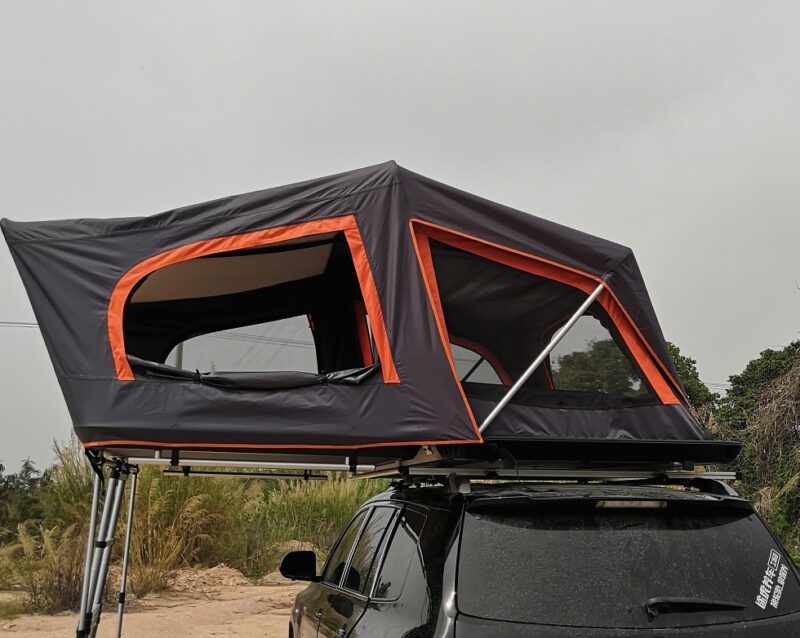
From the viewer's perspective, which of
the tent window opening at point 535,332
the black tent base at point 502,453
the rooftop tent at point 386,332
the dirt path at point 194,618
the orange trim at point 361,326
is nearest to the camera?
the black tent base at point 502,453

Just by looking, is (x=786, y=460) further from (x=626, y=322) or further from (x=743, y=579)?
(x=743, y=579)

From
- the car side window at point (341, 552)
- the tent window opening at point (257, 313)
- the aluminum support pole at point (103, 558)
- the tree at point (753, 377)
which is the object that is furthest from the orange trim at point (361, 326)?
the tree at point (753, 377)

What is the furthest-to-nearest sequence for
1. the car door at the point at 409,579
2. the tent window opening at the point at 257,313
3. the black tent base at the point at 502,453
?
the tent window opening at the point at 257,313 → the black tent base at the point at 502,453 → the car door at the point at 409,579

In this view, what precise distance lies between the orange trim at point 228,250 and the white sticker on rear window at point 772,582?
6.75 feet

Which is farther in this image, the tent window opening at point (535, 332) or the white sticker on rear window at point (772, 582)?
the tent window opening at point (535, 332)

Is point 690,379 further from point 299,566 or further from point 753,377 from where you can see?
point 299,566

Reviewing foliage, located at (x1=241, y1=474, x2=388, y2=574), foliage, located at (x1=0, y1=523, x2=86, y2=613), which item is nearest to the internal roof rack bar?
foliage, located at (x1=0, y1=523, x2=86, y2=613)

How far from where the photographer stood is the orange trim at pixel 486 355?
15.3 feet

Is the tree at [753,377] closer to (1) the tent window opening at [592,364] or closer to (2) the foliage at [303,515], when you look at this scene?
(2) the foliage at [303,515]

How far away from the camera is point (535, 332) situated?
4.70 meters

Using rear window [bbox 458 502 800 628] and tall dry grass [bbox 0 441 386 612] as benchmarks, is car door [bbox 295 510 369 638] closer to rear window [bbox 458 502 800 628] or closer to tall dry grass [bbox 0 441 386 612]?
rear window [bbox 458 502 800 628]

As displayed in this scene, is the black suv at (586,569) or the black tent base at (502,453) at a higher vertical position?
the black tent base at (502,453)

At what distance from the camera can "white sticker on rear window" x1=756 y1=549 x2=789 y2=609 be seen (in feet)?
9.05

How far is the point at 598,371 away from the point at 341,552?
184 centimetres
